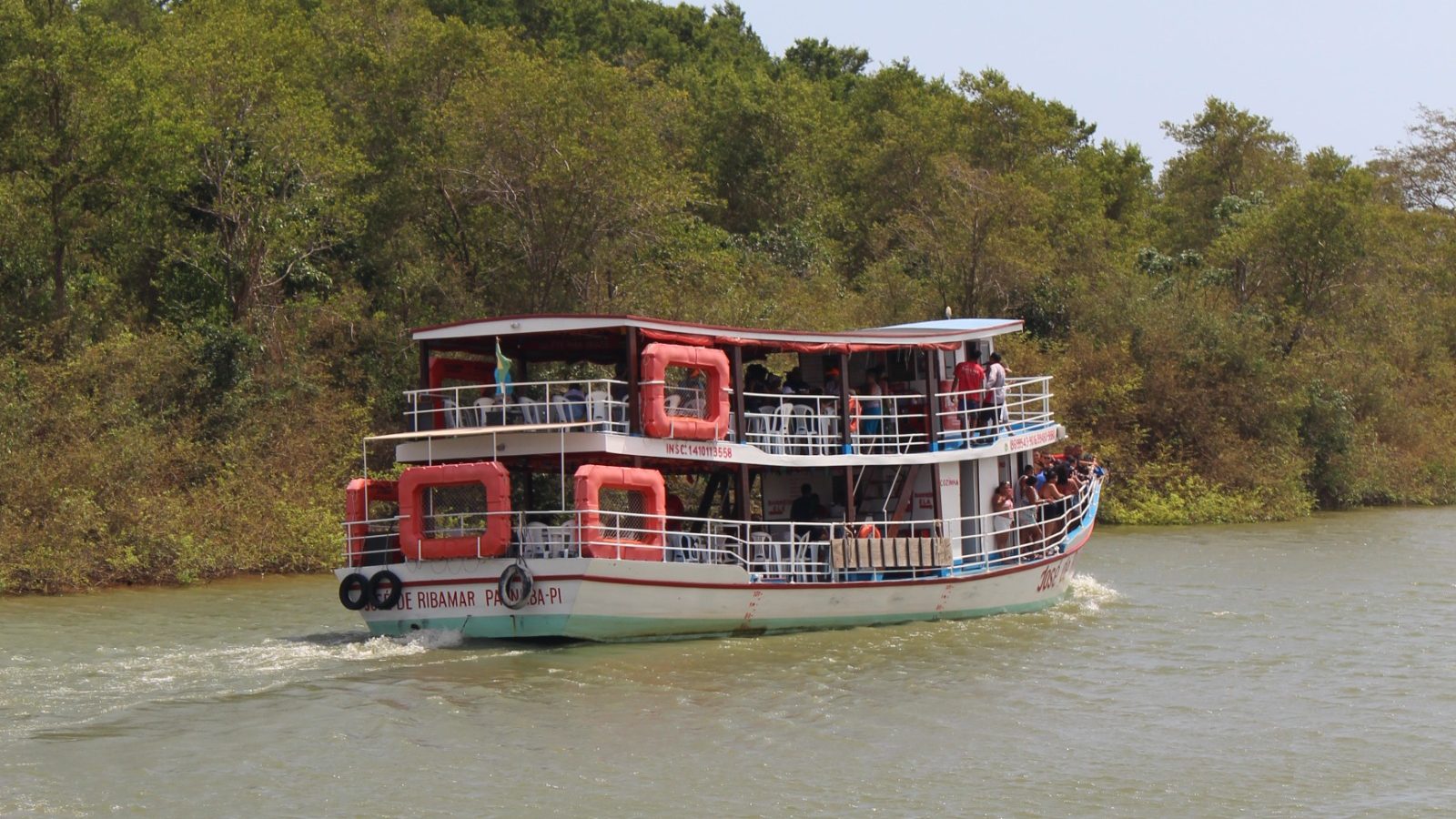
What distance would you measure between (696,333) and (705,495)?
3563 mm

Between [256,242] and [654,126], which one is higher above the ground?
[654,126]

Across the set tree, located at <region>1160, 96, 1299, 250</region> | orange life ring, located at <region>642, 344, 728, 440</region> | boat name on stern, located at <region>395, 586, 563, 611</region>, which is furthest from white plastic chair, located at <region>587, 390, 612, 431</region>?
tree, located at <region>1160, 96, 1299, 250</region>

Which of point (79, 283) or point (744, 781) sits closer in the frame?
point (744, 781)

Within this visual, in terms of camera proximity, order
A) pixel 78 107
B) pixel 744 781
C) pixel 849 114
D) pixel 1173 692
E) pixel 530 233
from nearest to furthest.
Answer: pixel 744 781
pixel 1173 692
pixel 78 107
pixel 530 233
pixel 849 114

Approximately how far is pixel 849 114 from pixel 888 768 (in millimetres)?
47917

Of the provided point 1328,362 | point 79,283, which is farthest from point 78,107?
point 1328,362

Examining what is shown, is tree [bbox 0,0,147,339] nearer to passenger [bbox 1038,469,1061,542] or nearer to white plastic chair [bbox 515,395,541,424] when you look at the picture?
white plastic chair [bbox 515,395,541,424]

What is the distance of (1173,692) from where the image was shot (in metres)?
18.4

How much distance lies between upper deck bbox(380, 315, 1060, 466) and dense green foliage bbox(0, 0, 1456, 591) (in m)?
8.51

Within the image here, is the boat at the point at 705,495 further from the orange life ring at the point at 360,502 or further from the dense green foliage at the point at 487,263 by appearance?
the dense green foliage at the point at 487,263

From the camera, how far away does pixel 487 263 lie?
39.1 meters

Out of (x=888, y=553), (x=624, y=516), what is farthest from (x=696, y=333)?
(x=888, y=553)

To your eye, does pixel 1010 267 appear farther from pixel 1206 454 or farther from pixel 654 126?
pixel 654 126

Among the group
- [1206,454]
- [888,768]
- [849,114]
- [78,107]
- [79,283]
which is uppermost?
[849,114]
